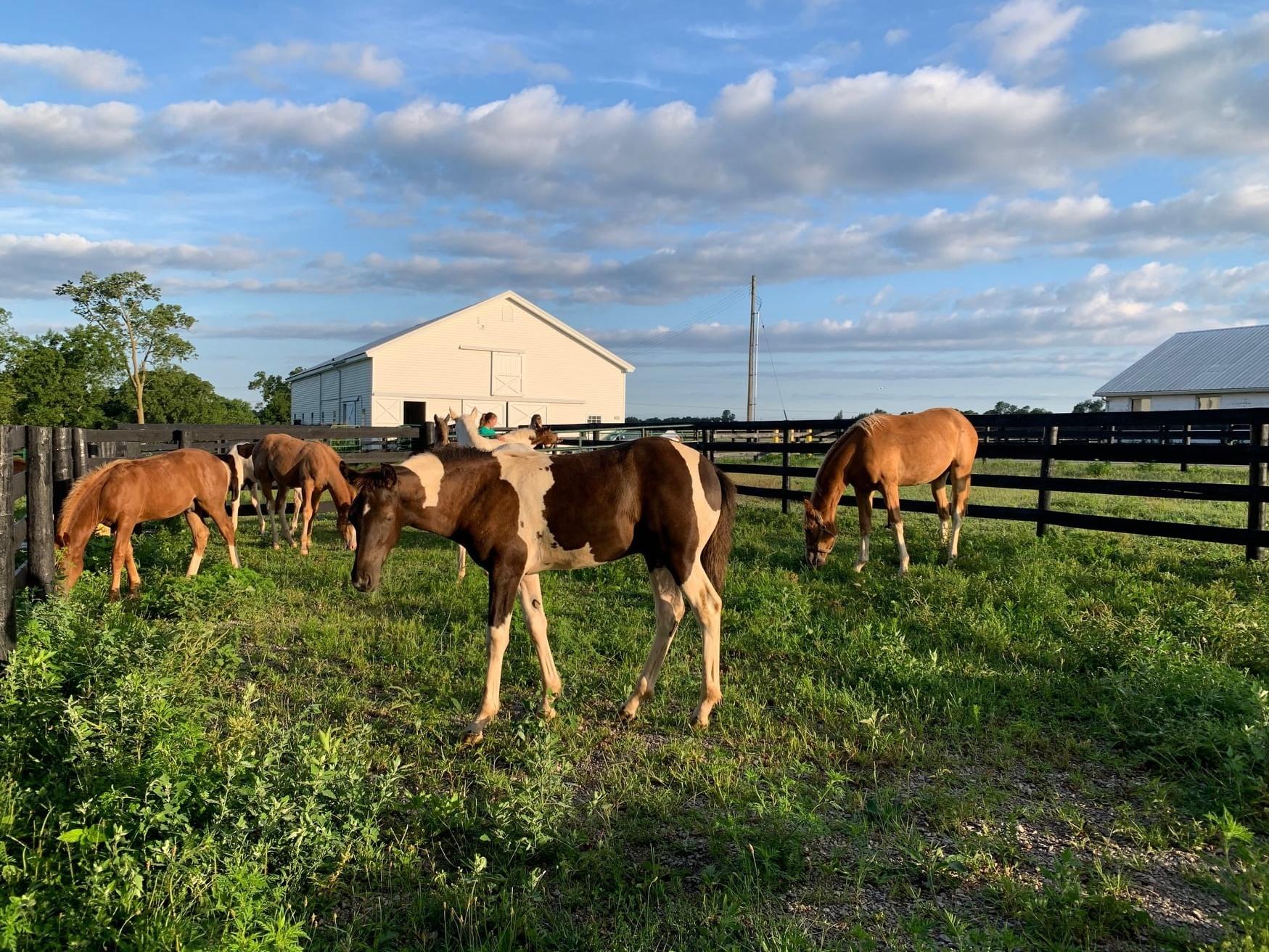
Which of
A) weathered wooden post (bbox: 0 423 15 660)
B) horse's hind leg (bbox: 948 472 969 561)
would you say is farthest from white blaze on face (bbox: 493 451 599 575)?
horse's hind leg (bbox: 948 472 969 561)

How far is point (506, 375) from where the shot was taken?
35.1m

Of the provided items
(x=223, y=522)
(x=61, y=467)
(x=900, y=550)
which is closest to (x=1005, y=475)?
(x=900, y=550)

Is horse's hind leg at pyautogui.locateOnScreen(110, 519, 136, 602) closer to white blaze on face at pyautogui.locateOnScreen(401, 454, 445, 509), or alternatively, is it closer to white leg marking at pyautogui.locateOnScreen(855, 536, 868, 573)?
white blaze on face at pyautogui.locateOnScreen(401, 454, 445, 509)

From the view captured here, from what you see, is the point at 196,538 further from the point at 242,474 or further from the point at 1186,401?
the point at 1186,401

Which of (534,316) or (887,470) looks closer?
(887,470)

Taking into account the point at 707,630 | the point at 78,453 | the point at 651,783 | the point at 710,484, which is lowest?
the point at 651,783

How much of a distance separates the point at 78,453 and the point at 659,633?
5.93 metres

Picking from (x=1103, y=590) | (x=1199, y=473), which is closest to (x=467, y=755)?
(x=1103, y=590)

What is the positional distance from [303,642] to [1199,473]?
19345 mm

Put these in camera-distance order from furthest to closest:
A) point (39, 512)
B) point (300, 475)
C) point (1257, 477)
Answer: point (300, 475) < point (1257, 477) < point (39, 512)

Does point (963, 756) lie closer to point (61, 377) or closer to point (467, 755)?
point (467, 755)

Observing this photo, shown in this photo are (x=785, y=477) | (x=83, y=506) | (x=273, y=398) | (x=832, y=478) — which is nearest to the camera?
(x=83, y=506)

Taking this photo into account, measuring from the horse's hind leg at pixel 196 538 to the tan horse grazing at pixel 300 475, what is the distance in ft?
4.88

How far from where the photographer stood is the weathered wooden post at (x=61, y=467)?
255 inches
